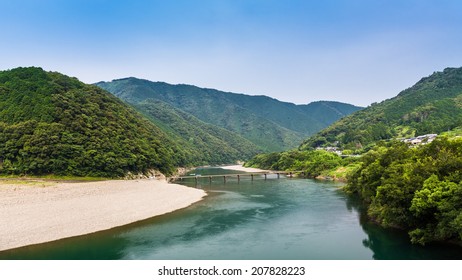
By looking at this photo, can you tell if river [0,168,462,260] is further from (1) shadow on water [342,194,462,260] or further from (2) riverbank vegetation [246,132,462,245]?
(2) riverbank vegetation [246,132,462,245]

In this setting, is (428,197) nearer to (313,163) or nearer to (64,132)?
(64,132)

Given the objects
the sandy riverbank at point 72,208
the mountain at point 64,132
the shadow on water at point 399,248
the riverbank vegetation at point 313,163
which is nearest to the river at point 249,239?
the shadow on water at point 399,248

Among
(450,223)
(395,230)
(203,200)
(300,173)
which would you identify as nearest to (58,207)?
(203,200)

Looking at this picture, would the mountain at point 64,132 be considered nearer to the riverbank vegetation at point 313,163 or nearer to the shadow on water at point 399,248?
the riverbank vegetation at point 313,163

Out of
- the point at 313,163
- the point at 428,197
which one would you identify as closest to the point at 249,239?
the point at 428,197

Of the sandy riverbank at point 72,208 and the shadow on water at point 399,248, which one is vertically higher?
the sandy riverbank at point 72,208

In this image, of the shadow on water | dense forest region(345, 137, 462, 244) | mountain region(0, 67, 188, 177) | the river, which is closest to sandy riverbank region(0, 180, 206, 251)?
the river

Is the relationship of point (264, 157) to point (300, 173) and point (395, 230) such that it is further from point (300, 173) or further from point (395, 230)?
point (395, 230)
